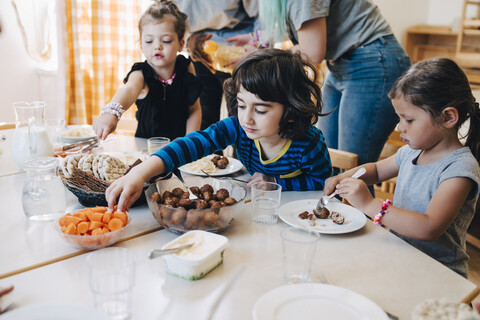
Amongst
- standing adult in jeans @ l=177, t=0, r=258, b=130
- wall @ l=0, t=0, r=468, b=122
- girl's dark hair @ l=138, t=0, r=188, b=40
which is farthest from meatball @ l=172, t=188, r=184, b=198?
wall @ l=0, t=0, r=468, b=122

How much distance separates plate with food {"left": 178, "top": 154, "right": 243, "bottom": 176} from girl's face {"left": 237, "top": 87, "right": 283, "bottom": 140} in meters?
0.27

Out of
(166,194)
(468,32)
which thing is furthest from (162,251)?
(468,32)

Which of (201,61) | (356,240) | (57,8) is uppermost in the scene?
(57,8)

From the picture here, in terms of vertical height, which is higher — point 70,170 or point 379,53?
point 379,53

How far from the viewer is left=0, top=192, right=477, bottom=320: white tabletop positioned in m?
0.79

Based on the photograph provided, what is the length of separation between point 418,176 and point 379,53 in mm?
818

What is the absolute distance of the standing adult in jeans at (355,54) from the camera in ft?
6.19

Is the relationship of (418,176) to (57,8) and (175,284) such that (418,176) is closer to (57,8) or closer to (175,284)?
(175,284)

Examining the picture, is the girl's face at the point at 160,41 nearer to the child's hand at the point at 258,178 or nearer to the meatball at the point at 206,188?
the child's hand at the point at 258,178

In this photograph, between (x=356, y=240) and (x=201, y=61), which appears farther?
(x=201, y=61)

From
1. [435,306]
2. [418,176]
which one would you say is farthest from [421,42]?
[435,306]

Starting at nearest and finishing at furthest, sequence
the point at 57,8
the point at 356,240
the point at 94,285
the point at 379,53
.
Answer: the point at 94,285, the point at 356,240, the point at 379,53, the point at 57,8

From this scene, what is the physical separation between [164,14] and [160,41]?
0.45 ft

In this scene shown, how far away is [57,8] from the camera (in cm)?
358
